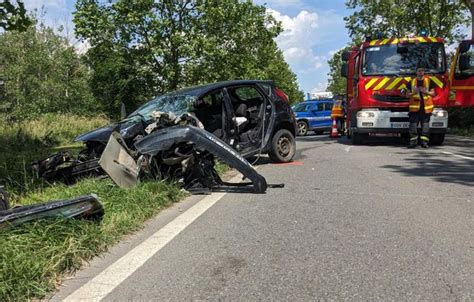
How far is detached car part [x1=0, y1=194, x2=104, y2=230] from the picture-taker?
4.11 metres

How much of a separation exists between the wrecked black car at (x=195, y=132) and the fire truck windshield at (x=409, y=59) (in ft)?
14.7

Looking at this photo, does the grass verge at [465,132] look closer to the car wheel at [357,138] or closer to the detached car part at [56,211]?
the car wheel at [357,138]

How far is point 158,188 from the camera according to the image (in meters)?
6.19

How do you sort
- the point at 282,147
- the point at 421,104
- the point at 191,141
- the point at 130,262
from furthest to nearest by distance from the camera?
the point at 421,104 → the point at 282,147 → the point at 191,141 → the point at 130,262

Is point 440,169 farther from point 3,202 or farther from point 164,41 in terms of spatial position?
point 164,41

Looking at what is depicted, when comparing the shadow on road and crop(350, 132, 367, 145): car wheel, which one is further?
crop(350, 132, 367, 145): car wheel

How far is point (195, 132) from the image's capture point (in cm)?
654

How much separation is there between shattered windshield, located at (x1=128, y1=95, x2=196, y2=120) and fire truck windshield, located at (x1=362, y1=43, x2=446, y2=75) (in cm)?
658

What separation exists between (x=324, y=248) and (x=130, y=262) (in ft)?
5.41

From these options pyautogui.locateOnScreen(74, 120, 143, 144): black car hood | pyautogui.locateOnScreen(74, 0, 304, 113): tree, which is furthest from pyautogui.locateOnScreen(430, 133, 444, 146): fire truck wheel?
pyautogui.locateOnScreen(74, 0, 304, 113): tree

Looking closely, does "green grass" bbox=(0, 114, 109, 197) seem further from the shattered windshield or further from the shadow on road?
the shadow on road

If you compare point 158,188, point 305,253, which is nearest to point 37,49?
point 158,188

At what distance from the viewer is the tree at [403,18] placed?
2778 centimetres

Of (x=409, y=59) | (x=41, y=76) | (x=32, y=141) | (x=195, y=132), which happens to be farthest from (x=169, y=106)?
(x=41, y=76)
